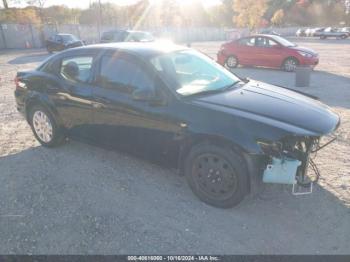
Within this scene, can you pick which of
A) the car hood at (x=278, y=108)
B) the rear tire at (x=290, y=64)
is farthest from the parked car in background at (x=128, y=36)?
the car hood at (x=278, y=108)

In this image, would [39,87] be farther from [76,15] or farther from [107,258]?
[76,15]

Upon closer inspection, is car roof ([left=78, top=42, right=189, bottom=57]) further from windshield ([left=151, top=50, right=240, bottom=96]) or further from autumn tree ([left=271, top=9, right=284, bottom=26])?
autumn tree ([left=271, top=9, right=284, bottom=26])

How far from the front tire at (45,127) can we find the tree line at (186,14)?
31137 millimetres

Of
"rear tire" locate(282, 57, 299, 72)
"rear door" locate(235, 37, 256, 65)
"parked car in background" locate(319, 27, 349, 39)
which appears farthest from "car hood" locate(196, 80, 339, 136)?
"parked car in background" locate(319, 27, 349, 39)

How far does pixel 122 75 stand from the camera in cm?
394

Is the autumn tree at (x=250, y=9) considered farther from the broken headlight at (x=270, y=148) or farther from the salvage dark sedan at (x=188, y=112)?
the broken headlight at (x=270, y=148)

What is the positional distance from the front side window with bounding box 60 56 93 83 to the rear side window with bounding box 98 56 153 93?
275mm

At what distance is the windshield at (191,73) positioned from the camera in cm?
367

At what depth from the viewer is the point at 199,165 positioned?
3.41m

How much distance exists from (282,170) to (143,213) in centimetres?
149

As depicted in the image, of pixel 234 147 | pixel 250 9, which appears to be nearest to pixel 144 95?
pixel 234 147

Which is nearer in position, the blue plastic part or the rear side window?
the blue plastic part

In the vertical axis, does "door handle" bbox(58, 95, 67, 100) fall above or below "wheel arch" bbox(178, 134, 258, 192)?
above

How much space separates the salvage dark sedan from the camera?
309 centimetres
